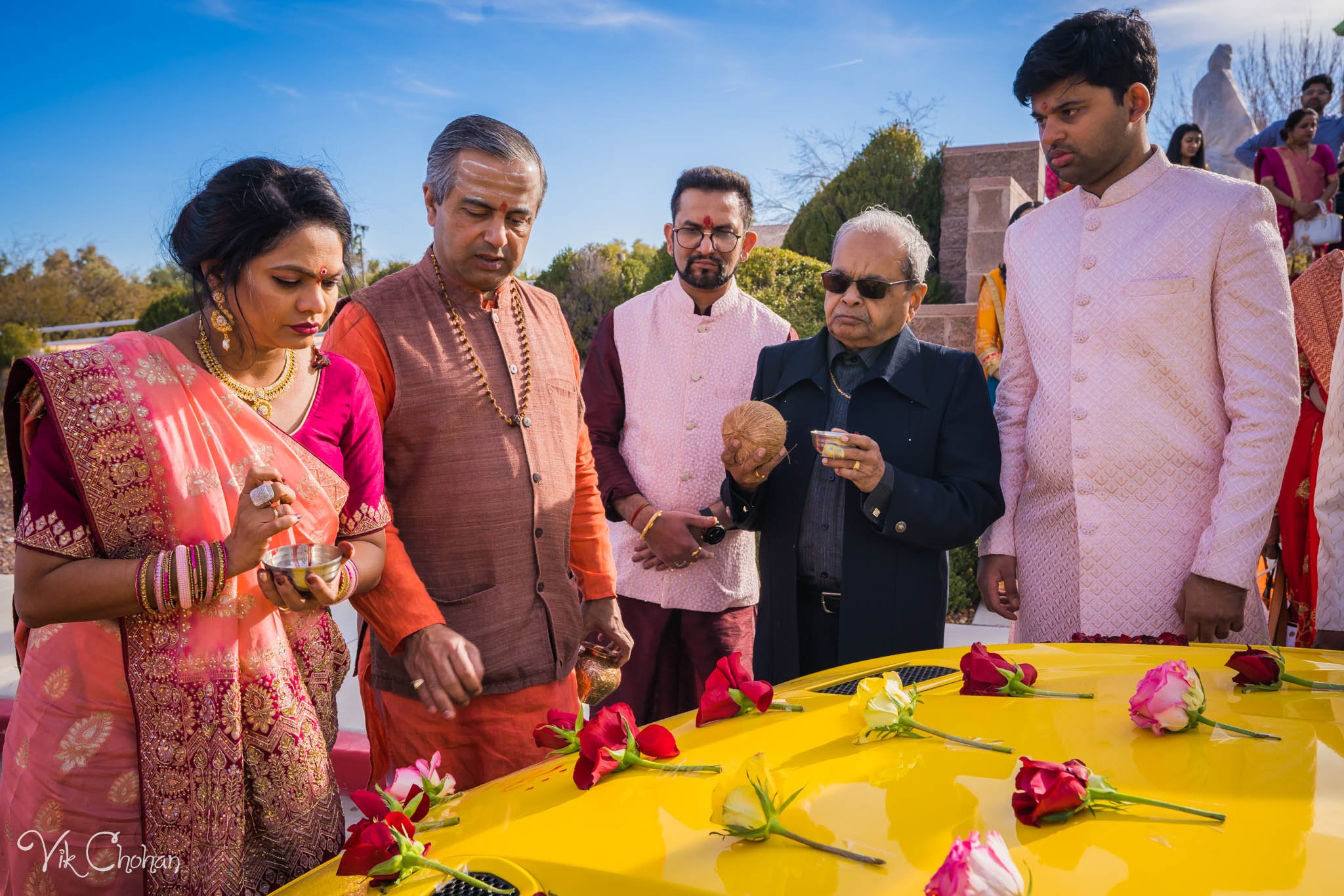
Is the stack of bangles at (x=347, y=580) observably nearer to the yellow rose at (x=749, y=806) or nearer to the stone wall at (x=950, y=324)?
the yellow rose at (x=749, y=806)

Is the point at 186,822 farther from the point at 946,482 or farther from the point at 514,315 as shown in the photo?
the point at 946,482

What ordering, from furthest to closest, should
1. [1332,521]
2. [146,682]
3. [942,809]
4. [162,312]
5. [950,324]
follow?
[162,312] → [950,324] → [1332,521] → [146,682] → [942,809]

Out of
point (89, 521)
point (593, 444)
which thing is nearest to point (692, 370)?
point (593, 444)

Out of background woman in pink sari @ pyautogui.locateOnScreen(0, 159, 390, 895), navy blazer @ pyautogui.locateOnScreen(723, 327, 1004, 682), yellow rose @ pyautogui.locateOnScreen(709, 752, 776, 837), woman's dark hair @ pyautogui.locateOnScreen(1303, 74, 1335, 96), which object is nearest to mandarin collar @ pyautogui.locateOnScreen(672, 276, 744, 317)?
navy blazer @ pyautogui.locateOnScreen(723, 327, 1004, 682)

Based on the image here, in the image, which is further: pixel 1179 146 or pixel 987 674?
pixel 1179 146

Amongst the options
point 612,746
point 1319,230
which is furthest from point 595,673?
point 1319,230

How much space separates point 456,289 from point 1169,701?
1.89 meters

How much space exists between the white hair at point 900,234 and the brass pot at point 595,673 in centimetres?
131

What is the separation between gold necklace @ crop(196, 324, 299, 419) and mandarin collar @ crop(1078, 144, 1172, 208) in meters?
2.17

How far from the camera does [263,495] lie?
1.76 meters

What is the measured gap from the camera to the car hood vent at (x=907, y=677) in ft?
6.38

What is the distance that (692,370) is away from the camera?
3484 mm

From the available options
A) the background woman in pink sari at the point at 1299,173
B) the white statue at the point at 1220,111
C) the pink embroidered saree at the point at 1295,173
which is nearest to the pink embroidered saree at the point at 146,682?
the background woman in pink sari at the point at 1299,173

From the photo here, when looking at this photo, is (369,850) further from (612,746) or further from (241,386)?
(241,386)
